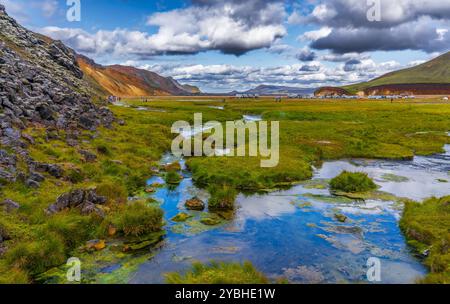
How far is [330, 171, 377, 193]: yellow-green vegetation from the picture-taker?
3419 centimetres

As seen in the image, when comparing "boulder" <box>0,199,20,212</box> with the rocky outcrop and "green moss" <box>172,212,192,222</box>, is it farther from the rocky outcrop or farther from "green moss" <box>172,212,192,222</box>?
"green moss" <box>172,212,192,222</box>

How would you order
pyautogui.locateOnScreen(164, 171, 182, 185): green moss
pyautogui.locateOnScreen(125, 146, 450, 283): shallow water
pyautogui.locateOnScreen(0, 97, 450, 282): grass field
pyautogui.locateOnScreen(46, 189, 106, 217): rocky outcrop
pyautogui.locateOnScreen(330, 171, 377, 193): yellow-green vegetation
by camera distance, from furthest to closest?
pyautogui.locateOnScreen(164, 171, 182, 185): green moss → pyautogui.locateOnScreen(330, 171, 377, 193): yellow-green vegetation → pyautogui.locateOnScreen(46, 189, 106, 217): rocky outcrop → pyautogui.locateOnScreen(0, 97, 450, 282): grass field → pyautogui.locateOnScreen(125, 146, 450, 283): shallow water

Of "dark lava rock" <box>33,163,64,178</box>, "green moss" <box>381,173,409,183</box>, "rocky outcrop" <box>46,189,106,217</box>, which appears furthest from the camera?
"green moss" <box>381,173,409,183</box>

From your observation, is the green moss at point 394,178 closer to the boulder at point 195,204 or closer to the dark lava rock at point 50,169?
the boulder at point 195,204

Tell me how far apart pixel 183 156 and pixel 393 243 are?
33268 millimetres

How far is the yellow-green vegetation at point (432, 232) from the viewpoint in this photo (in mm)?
18391

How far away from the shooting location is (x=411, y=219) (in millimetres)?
25422

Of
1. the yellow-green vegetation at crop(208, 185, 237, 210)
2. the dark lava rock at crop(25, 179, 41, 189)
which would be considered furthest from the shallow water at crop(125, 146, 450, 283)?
the dark lava rock at crop(25, 179, 41, 189)

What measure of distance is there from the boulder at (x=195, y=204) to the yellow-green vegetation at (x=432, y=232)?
14.8 meters

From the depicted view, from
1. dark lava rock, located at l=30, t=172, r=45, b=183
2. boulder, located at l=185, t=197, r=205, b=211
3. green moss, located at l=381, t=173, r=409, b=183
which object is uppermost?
dark lava rock, located at l=30, t=172, r=45, b=183

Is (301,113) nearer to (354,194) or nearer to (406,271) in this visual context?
(354,194)

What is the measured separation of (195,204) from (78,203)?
8873mm

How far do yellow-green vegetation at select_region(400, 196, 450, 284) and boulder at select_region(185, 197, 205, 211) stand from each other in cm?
1481

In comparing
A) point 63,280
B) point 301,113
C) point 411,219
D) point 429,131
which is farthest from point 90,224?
point 301,113
